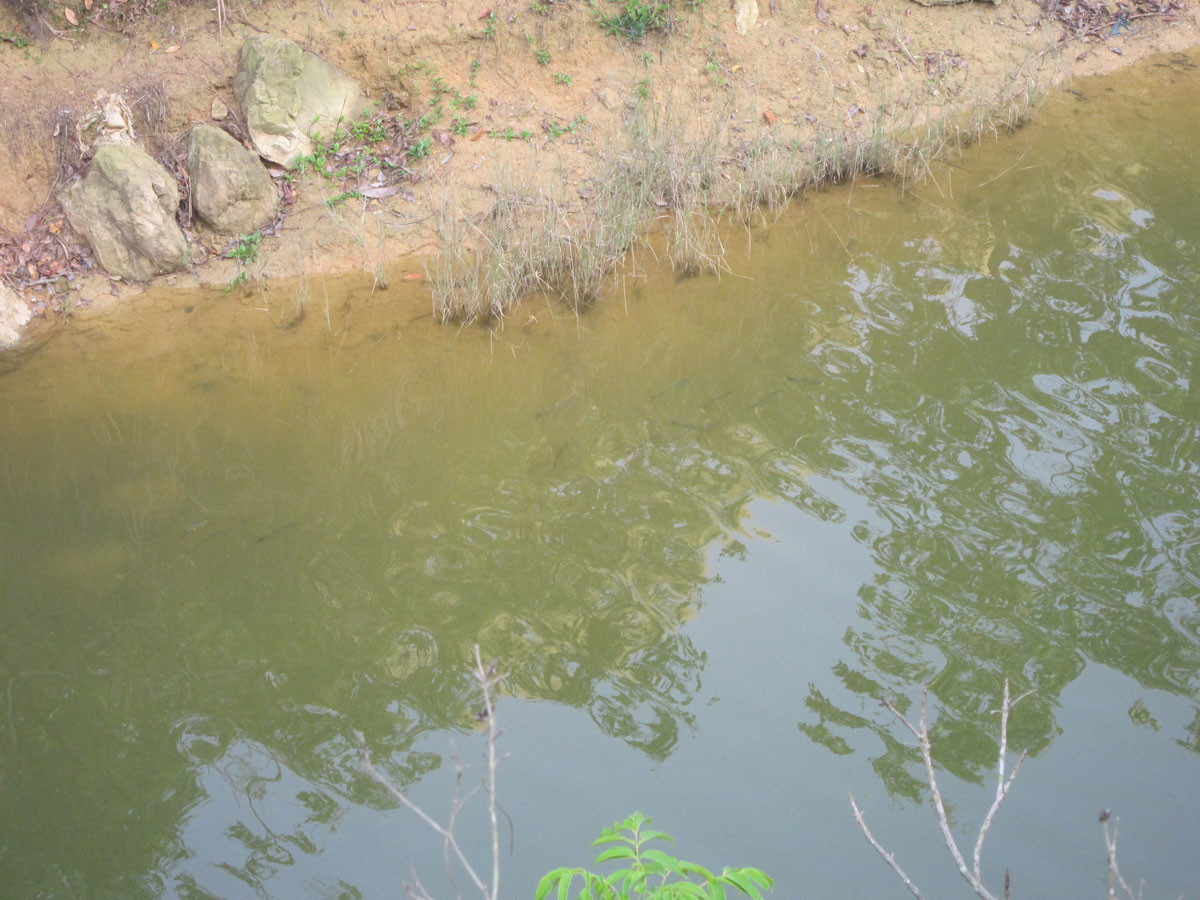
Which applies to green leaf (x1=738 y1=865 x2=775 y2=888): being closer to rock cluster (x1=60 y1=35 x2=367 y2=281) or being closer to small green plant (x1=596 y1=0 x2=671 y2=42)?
rock cluster (x1=60 y1=35 x2=367 y2=281)

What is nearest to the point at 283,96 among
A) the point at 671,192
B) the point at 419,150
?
the point at 419,150

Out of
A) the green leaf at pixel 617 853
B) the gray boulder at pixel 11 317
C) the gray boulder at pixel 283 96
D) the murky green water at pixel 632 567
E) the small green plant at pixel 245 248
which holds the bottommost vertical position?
the murky green water at pixel 632 567

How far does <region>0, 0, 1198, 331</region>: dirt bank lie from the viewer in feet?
23.1

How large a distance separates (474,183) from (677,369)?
245 centimetres

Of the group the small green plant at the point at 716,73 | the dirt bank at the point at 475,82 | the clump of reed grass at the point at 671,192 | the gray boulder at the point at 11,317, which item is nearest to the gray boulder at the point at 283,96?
the dirt bank at the point at 475,82

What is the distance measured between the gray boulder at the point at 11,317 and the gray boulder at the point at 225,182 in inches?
49.9

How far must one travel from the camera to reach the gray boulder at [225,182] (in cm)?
695

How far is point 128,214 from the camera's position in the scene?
22.1ft

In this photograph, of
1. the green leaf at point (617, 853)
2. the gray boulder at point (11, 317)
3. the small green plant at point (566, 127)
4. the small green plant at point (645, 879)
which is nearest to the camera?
the small green plant at point (645, 879)

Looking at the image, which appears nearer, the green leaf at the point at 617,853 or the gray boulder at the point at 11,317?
the green leaf at the point at 617,853

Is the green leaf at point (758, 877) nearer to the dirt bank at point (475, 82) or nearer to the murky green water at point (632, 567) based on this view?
the murky green water at point (632, 567)

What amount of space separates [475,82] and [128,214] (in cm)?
273

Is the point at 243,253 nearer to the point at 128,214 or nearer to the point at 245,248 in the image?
the point at 245,248

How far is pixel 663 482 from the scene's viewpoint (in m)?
5.12
